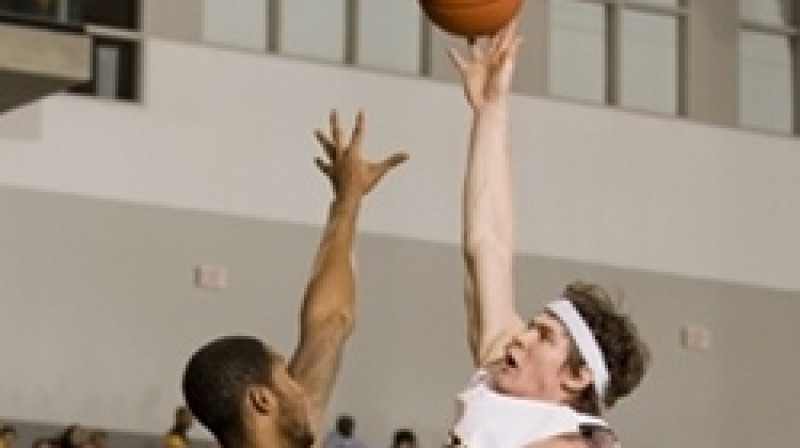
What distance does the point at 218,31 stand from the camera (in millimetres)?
19953

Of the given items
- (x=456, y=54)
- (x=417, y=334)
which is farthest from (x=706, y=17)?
(x=456, y=54)

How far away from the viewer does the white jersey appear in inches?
174

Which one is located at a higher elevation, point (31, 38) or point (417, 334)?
point (31, 38)

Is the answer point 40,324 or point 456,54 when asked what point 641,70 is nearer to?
point 40,324

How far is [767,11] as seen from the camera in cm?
2302

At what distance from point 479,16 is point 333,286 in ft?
3.17

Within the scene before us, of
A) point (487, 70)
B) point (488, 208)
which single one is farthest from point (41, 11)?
point (488, 208)

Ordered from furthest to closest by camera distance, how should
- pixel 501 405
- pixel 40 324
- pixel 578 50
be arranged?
1. pixel 578 50
2. pixel 40 324
3. pixel 501 405

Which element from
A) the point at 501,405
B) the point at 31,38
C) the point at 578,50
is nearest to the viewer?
the point at 501,405

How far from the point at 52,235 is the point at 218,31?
231 centimetres

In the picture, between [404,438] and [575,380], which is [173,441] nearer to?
[404,438]

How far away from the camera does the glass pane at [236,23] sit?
19.9 meters

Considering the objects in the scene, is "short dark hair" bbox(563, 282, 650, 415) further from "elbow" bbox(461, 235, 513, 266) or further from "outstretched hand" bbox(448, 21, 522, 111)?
"outstretched hand" bbox(448, 21, 522, 111)

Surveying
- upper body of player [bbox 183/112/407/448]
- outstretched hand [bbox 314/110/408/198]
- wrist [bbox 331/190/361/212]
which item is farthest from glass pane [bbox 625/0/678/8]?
upper body of player [bbox 183/112/407/448]
